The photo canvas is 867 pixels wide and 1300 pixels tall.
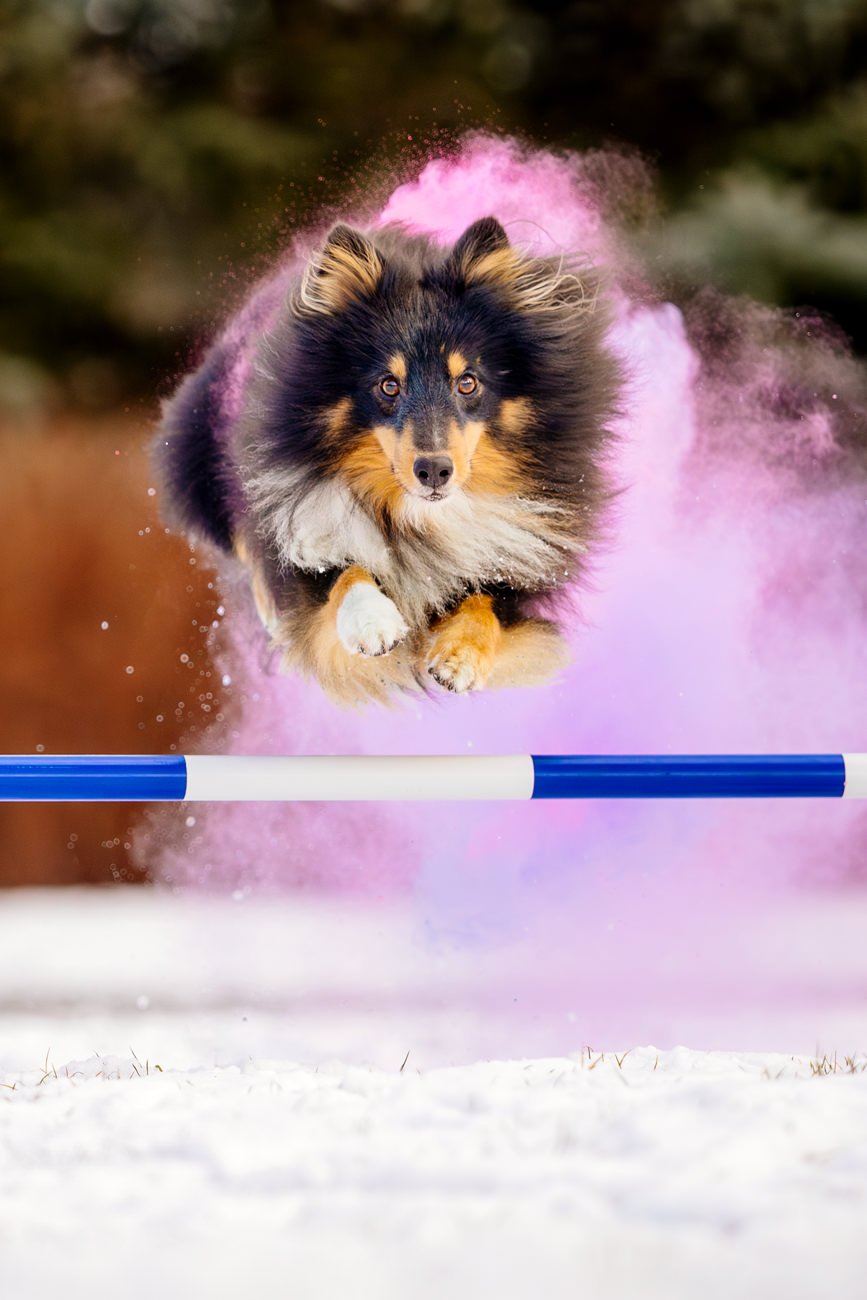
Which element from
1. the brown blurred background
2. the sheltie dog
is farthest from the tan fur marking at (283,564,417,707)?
the brown blurred background

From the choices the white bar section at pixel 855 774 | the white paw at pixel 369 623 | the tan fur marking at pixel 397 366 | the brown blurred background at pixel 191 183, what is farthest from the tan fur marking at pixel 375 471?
the white bar section at pixel 855 774

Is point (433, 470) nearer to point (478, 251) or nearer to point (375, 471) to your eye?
point (375, 471)

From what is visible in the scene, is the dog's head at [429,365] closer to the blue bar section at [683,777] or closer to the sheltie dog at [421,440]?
the sheltie dog at [421,440]

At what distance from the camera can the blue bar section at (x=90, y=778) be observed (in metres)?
1.99

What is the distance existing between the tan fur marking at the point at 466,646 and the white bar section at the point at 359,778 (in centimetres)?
50

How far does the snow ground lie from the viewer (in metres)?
1.23

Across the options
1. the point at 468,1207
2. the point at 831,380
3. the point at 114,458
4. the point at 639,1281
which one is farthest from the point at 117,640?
the point at 639,1281

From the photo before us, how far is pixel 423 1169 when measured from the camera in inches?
59.7

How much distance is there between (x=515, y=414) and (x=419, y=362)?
0.71 feet

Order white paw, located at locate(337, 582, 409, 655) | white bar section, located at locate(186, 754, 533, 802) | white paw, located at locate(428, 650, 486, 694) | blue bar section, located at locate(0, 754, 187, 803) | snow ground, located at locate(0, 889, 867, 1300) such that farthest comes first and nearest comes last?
1. white paw, located at locate(428, 650, 486, 694)
2. white paw, located at locate(337, 582, 409, 655)
3. white bar section, located at locate(186, 754, 533, 802)
4. blue bar section, located at locate(0, 754, 187, 803)
5. snow ground, located at locate(0, 889, 867, 1300)

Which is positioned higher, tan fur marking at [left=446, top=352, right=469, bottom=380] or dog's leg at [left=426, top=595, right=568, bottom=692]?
tan fur marking at [left=446, top=352, right=469, bottom=380]

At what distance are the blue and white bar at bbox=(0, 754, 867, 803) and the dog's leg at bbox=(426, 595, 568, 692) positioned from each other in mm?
506

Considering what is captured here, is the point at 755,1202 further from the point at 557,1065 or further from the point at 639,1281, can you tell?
the point at 557,1065

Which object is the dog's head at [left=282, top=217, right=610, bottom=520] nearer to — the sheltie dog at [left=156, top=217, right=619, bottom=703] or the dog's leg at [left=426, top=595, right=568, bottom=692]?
the sheltie dog at [left=156, top=217, right=619, bottom=703]
